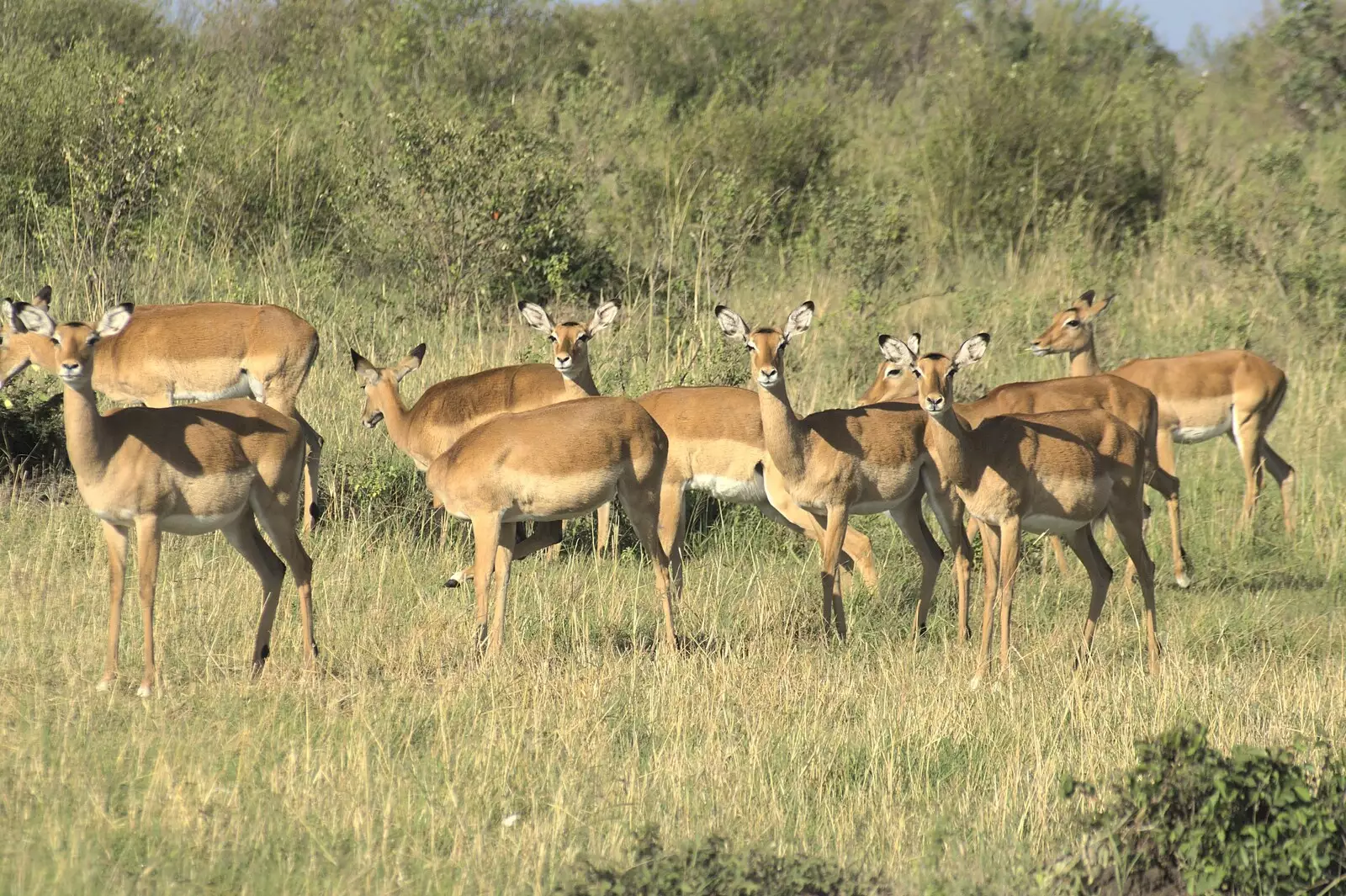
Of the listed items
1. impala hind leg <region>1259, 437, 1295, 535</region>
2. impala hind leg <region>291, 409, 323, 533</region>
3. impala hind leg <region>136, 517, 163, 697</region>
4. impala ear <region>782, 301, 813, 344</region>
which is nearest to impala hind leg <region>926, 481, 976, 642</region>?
impala ear <region>782, 301, 813, 344</region>

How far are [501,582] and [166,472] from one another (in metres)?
1.64

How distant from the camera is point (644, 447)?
7.34 m

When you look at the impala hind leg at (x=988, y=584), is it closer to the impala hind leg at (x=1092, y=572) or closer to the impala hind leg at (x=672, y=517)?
the impala hind leg at (x=1092, y=572)

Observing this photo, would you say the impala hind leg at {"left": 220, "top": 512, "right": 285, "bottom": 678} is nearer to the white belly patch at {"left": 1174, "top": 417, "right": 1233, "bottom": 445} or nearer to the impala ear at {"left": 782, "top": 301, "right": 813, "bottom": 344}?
the impala ear at {"left": 782, "top": 301, "right": 813, "bottom": 344}

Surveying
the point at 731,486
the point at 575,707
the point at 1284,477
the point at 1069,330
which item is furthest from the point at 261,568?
the point at 1284,477

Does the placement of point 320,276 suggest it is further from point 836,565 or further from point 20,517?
point 836,565

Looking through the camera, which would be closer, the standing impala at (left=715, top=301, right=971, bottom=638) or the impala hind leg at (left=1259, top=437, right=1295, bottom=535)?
the standing impala at (left=715, top=301, right=971, bottom=638)

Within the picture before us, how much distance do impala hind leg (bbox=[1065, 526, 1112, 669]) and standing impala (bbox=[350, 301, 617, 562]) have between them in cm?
254

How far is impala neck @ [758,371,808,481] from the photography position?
7.70 metres

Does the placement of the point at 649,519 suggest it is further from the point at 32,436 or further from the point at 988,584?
the point at 32,436

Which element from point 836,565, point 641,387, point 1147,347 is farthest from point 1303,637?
point 1147,347

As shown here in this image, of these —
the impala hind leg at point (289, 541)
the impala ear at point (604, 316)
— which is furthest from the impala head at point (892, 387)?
the impala hind leg at point (289, 541)

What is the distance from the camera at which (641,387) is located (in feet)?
35.4

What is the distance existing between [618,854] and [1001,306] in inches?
387
